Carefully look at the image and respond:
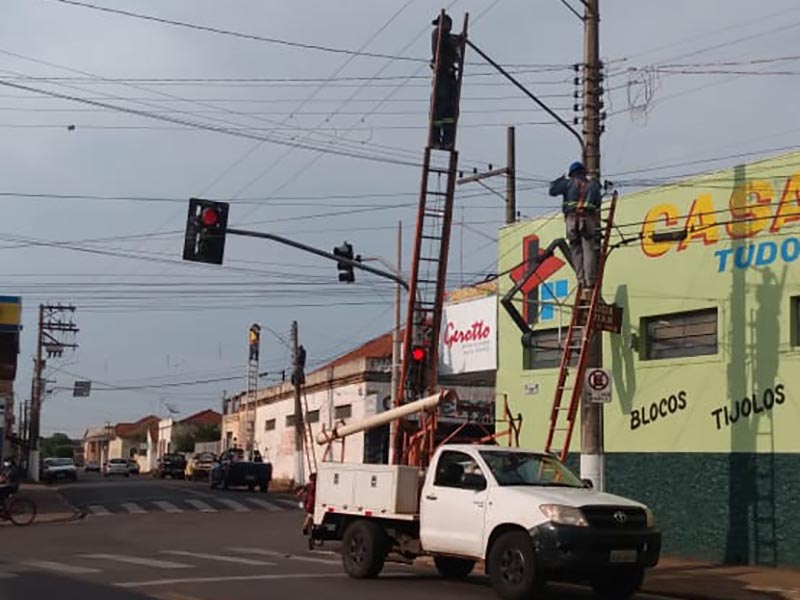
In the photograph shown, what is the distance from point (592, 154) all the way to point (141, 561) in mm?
9706

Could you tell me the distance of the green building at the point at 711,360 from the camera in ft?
59.1

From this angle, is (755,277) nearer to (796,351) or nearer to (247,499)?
(796,351)

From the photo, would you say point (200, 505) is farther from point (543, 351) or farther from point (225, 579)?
point (225, 579)

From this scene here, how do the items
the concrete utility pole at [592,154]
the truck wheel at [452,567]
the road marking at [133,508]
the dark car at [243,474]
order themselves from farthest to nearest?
the dark car at [243,474] → the road marking at [133,508] → the concrete utility pole at [592,154] → the truck wheel at [452,567]

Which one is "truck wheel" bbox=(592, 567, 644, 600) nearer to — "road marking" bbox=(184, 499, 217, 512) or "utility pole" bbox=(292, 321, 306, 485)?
"road marking" bbox=(184, 499, 217, 512)

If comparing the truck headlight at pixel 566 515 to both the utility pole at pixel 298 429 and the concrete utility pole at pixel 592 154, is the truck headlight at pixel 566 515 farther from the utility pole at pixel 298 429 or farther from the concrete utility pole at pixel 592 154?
the utility pole at pixel 298 429

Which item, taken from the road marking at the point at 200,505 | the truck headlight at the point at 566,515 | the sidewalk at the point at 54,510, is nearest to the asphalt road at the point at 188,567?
the sidewalk at the point at 54,510

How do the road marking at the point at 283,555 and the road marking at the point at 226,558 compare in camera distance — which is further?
the road marking at the point at 283,555

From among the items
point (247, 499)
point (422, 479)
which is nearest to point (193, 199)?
point (422, 479)

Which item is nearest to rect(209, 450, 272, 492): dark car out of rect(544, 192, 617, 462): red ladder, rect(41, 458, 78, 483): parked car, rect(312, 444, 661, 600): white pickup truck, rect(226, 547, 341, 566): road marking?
rect(41, 458, 78, 483): parked car

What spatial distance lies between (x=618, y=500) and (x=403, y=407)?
14.3ft

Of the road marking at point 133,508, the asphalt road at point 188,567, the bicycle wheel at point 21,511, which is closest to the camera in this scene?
the asphalt road at point 188,567

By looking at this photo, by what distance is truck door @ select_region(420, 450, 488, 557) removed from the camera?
14391mm

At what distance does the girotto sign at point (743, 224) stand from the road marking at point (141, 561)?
948 centimetres
